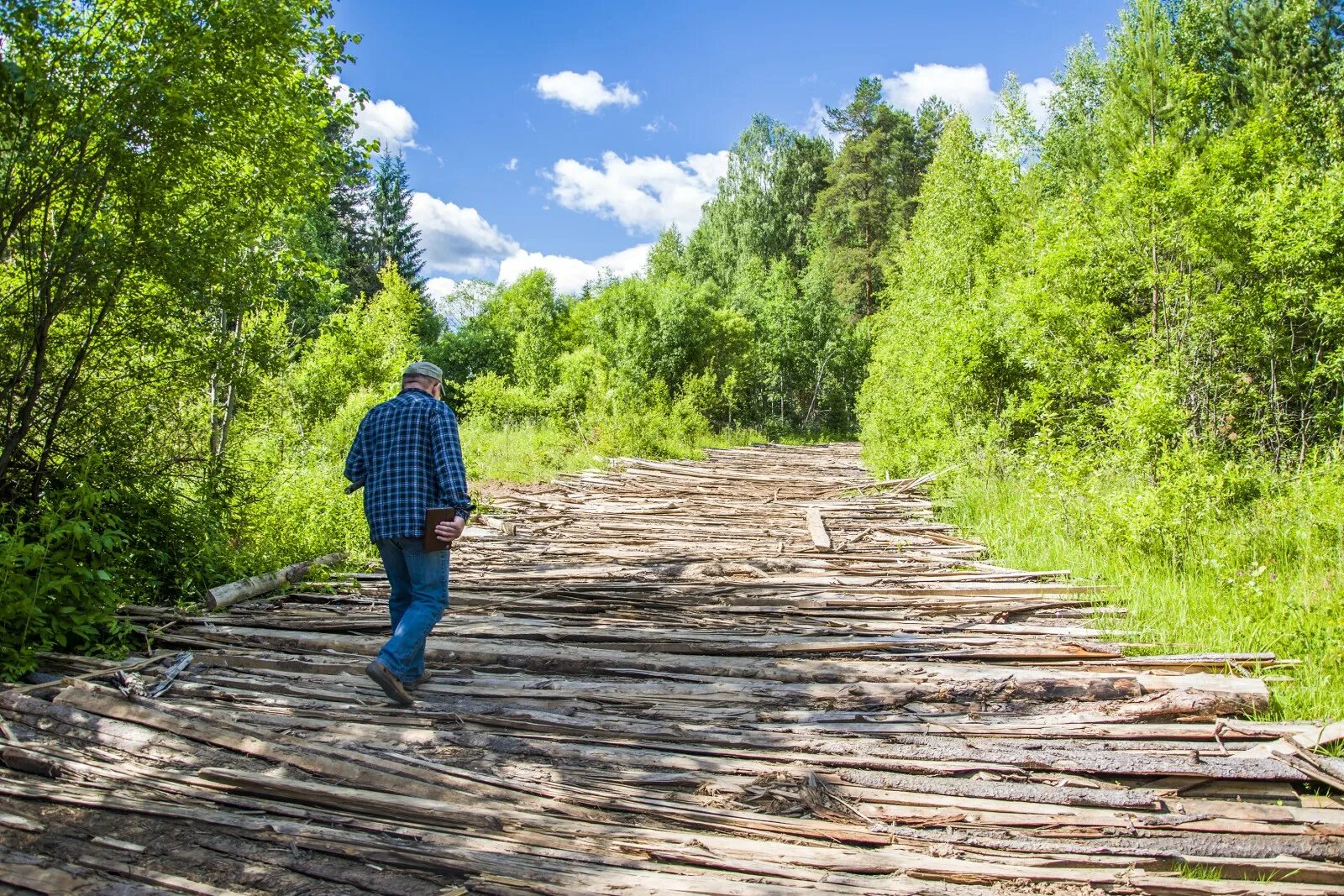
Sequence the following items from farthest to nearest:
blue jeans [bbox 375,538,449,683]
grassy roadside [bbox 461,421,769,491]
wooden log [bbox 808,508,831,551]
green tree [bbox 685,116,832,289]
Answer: green tree [bbox 685,116,832,289] → grassy roadside [bbox 461,421,769,491] → wooden log [bbox 808,508,831,551] → blue jeans [bbox 375,538,449,683]

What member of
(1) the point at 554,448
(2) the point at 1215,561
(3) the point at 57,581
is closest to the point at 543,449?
(1) the point at 554,448

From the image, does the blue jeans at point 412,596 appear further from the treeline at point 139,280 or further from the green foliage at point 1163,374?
the green foliage at point 1163,374

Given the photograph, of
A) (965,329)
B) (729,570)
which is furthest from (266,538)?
(965,329)

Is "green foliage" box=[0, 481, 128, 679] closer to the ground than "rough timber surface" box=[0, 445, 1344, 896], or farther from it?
farther from it

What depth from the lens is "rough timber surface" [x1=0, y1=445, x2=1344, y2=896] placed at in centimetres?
276

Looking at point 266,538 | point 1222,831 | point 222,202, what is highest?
point 222,202

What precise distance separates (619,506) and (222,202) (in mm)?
7114

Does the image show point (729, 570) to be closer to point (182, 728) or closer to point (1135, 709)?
point (1135, 709)

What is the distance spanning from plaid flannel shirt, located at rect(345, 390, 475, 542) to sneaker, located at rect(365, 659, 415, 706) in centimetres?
73

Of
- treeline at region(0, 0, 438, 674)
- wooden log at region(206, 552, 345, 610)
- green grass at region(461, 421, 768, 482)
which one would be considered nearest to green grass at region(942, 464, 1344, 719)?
wooden log at region(206, 552, 345, 610)

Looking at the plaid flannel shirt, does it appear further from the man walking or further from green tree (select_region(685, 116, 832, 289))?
green tree (select_region(685, 116, 832, 289))

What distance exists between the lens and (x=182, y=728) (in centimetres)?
376

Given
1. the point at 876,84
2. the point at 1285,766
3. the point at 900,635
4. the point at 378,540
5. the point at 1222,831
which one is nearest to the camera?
the point at 1222,831

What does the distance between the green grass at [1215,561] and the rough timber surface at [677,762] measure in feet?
1.13
